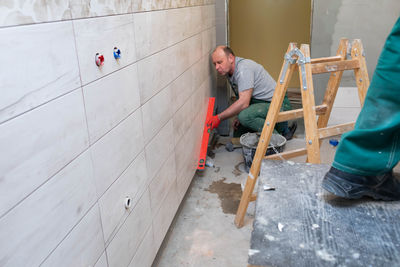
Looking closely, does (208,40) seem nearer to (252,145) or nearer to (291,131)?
(252,145)

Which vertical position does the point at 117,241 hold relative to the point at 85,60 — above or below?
below

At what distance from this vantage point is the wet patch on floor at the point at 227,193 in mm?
2512

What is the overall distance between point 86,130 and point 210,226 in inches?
56.0

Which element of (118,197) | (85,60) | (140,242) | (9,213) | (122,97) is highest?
(85,60)

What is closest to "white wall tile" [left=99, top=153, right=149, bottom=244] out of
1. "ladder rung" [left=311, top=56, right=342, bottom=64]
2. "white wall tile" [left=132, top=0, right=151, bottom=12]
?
"white wall tile" [left=132, top=0, right=151, bottom=12]

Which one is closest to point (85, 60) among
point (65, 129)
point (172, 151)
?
point (65, 129)

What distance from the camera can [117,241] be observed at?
4.64 feet

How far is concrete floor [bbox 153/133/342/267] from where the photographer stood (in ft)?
6.64

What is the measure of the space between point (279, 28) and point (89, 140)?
3.82 m

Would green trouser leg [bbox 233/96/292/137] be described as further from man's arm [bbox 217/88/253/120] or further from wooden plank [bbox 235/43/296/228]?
wooden plank [bbox 235/43/296/228]

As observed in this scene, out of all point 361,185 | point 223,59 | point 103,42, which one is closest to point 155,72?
point 103,42

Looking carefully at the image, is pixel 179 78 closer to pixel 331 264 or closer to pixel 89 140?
pixel 89 140

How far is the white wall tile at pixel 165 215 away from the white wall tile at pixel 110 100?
723mm

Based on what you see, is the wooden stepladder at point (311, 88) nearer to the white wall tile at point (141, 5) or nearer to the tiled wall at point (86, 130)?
the tiled wall at point (86, 130)
